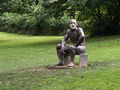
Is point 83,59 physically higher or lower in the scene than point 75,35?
lower

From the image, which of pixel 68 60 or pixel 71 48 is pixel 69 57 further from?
pixel 71 48

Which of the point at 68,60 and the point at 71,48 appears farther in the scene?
the point at 68,60

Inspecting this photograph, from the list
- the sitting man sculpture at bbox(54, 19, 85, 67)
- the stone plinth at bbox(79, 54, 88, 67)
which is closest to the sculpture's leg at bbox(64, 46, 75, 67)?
the sitting man sculpture at bbox(54, 19, 85, 67)

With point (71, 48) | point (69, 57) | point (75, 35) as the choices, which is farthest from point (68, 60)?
point (75, 35)

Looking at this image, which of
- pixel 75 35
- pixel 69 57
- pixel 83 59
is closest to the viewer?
pixel 83 59

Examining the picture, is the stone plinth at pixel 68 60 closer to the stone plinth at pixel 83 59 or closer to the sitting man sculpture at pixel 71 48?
the sitting man sculpture at pixel 71 48

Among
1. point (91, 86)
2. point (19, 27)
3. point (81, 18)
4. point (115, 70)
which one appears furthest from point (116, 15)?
point (19, 27)

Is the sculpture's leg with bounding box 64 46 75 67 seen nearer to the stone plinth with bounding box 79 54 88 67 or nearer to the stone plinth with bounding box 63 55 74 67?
the stone plinth with bounding box 63 55 74 67

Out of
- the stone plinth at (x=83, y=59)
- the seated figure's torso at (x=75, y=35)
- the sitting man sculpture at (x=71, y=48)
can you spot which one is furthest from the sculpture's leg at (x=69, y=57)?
the seated figure's torso at (x=75, y=35)

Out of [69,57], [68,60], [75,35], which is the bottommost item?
[68,60]

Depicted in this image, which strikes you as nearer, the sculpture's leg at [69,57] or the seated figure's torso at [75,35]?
the sculpture's leg at [69,57]

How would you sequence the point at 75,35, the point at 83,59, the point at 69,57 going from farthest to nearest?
the point at 75,35, the point at 69,57, the point at 83,59

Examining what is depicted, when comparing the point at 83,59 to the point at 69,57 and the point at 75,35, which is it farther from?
the point at 75,35

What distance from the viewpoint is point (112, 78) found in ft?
30.0
